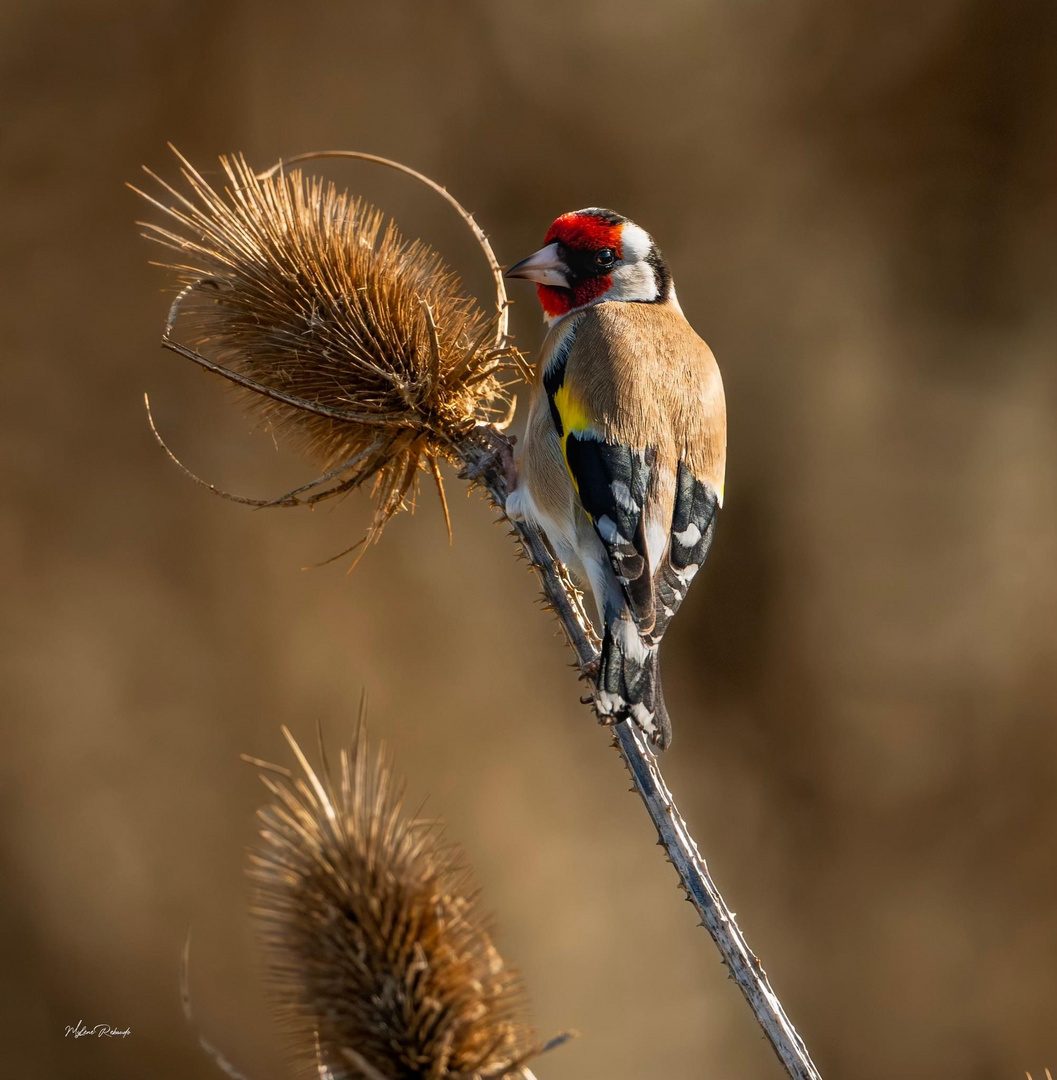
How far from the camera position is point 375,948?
1.49 metres

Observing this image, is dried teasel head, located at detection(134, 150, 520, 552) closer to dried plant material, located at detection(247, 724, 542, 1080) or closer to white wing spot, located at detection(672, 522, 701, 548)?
white wing spot, located at detection(672, 522, 701, 548)

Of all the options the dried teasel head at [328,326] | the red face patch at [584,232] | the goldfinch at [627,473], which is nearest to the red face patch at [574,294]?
the red face patch at [584,232]

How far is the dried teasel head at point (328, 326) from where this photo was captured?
243cm

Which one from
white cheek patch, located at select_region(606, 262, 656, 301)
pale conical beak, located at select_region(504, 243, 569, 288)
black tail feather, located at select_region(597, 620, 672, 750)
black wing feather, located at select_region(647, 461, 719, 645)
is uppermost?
pale conical beak, located at select_region(504, 243, 569, 288)

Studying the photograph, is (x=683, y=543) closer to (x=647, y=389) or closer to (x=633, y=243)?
(x=647, y=389)

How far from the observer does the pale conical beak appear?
321 centimetres

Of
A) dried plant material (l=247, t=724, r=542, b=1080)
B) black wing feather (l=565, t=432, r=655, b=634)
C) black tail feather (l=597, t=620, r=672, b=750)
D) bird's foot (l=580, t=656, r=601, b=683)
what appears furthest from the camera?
black wing feather (l=565, t=432, r=655, b=634)

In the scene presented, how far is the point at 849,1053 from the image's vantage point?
543 centimetres

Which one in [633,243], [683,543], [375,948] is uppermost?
[633,243]

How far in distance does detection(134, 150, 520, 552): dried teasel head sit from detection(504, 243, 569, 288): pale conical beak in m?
0.68

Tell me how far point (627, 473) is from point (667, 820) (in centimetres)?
93

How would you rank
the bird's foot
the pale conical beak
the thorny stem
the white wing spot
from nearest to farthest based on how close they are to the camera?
the thorny stem → the bird's foot → the white wing spot → the pale conical beak

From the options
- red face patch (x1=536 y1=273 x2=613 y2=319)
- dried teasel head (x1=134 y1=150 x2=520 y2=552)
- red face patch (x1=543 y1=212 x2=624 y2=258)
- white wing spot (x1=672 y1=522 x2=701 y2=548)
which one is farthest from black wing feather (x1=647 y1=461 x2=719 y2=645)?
red face patch (x1=543 y1=212 x2=624 y2=258)

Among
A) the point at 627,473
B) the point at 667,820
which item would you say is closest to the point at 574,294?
the point at 627,473
